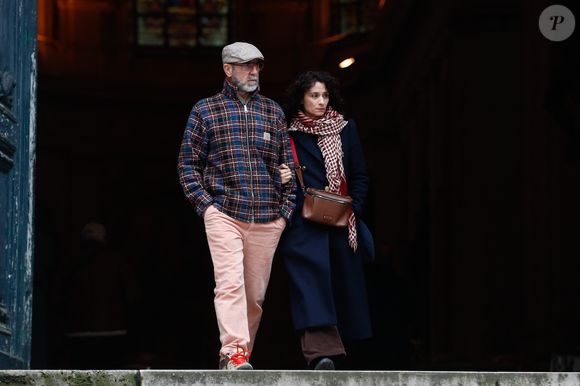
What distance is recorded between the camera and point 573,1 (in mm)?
15281

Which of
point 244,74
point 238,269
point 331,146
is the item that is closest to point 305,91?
point 331,146

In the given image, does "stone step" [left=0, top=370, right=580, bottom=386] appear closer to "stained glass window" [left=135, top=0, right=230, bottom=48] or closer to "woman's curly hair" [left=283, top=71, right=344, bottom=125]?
"woman's curly hair" [left=283, top=71, right=344, bottom=125]

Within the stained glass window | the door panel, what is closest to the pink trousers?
the door panel

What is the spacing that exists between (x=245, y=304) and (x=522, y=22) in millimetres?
11420

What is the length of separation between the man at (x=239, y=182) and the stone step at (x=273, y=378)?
1.68 metres

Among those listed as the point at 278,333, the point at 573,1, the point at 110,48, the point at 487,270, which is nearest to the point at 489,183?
the point at 487,270

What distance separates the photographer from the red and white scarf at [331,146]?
1021 cm

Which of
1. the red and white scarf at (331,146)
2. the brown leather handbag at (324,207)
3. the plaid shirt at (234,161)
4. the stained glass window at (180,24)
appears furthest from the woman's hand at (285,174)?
the stained glass window at (180,24)

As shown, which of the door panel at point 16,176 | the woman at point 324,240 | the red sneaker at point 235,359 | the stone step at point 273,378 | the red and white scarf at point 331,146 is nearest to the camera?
the stone step at point 273,378

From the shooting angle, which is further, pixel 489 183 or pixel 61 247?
pixel 61 247

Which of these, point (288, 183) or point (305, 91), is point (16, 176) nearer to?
point (288, 183)

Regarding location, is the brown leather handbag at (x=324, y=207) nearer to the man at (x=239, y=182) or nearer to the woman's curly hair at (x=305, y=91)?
the man at (x=239, y=182)

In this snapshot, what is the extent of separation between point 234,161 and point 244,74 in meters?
0.54

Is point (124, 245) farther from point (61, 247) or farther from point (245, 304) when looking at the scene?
point (245, 304)
